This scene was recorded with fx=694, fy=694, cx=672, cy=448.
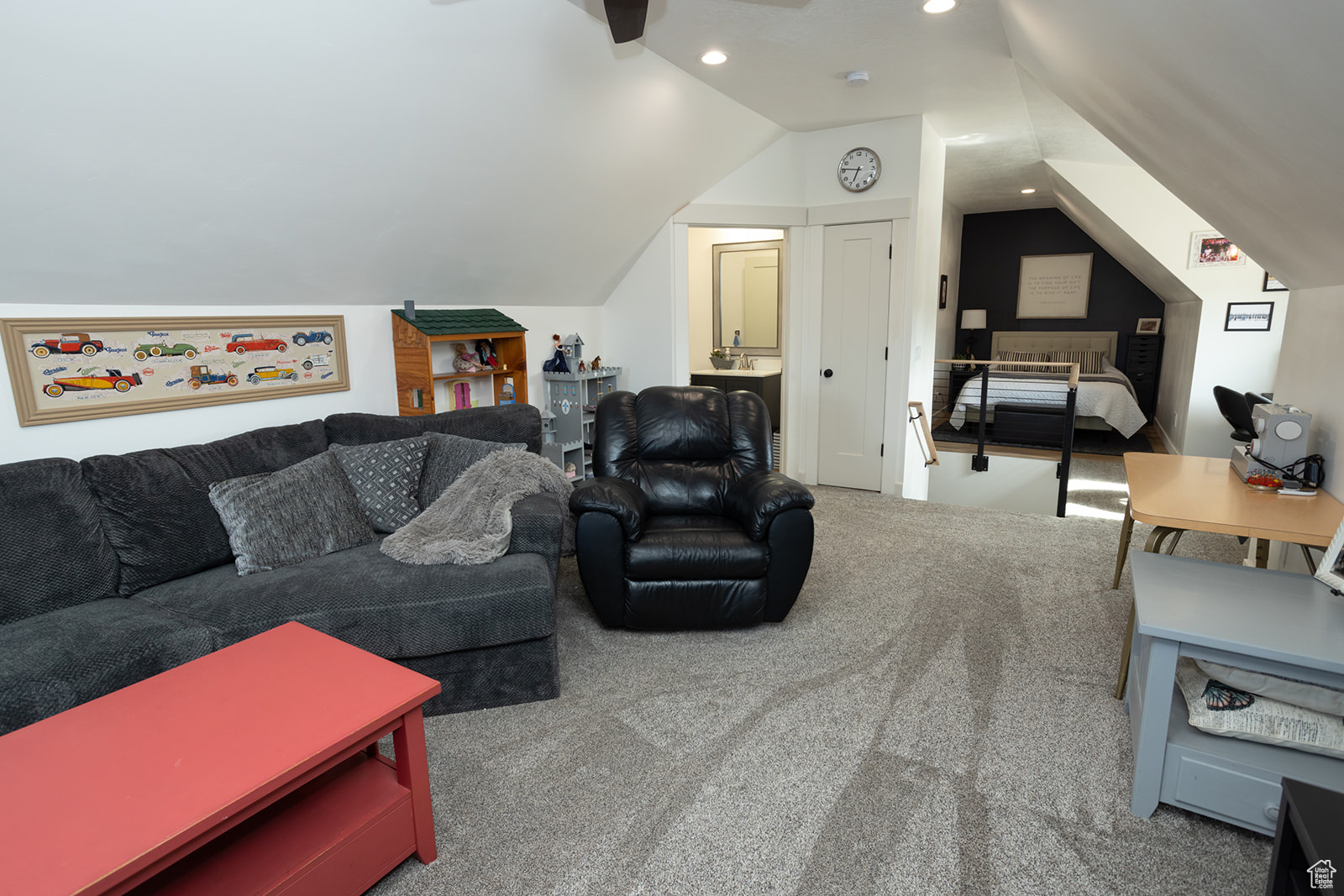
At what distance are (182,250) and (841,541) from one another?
3.41 metres

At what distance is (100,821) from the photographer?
1246 mm

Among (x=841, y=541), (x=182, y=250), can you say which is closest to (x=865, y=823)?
(x=841, y=541)

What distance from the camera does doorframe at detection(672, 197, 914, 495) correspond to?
4.81 metres

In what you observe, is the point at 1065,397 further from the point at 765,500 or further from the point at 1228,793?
the point at 1228,793

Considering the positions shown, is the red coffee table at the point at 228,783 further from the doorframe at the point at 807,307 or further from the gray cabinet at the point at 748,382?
the gray cabinet at the point at 748,382

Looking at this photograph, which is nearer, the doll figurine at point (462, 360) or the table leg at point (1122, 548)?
the table leg at point (1122, 548)

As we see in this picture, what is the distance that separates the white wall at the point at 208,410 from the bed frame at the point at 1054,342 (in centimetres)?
723

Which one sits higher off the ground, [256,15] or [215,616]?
[256,15]

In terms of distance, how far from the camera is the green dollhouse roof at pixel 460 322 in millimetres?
3709

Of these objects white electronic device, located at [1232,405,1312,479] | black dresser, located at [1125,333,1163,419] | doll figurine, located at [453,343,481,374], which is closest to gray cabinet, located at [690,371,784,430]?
doll figurine, located at [453,343,481,374]

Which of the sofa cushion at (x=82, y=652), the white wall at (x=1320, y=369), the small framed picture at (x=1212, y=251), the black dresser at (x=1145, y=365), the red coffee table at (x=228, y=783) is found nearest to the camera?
the red coffee table at (x=228, y=783)

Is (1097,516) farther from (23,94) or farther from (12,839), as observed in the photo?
(23,94)

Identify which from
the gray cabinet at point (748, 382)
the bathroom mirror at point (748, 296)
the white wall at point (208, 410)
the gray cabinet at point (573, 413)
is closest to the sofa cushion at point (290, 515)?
the white wall at point (208, 410)

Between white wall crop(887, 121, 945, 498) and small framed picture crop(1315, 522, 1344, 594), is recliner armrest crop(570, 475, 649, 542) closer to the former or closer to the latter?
small framed picture crop(1315, 522, 1344, 594)
